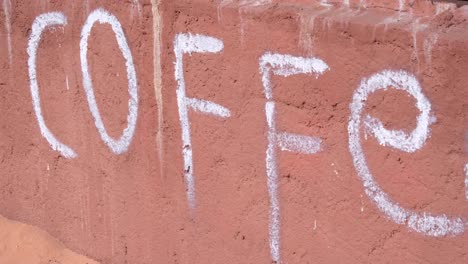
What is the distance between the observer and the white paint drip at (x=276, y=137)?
288cm

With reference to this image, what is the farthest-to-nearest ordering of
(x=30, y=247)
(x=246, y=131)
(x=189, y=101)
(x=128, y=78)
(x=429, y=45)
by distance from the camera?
(x=30, y=247)
(x=128, y=78)
(x=189, y=101)
(x=246, y=131)
(x=429, y=45)

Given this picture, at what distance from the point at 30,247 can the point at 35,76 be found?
2.86 ft

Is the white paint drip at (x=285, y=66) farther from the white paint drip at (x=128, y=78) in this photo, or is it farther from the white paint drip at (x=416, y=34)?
the white paint drip at (x=128, y=78)

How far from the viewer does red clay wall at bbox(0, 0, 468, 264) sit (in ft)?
8.58

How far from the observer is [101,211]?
3.77 meters

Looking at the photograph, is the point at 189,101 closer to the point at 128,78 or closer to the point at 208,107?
the point at 208,107

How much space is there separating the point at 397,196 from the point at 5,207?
2363 millimetres

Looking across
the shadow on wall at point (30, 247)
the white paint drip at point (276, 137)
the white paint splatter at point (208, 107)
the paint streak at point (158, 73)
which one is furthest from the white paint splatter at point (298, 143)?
the shadow on wall at point (30, 247)

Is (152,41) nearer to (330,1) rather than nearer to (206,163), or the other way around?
(206,163)

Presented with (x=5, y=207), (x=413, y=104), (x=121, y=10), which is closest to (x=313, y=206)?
(x=413, y=104)

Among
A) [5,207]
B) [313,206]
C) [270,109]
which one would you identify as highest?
[270,109]

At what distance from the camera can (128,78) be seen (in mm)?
3473

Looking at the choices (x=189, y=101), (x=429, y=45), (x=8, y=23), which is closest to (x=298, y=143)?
(x=189, y=101)

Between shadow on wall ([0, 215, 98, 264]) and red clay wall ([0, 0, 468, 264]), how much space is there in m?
0.06
